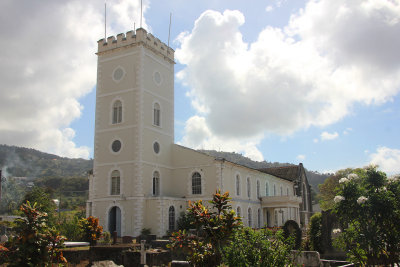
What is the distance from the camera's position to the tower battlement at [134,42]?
3553 centimetres

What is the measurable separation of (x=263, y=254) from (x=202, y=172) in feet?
81.1

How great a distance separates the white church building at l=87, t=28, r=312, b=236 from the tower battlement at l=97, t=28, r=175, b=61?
87 millimetres

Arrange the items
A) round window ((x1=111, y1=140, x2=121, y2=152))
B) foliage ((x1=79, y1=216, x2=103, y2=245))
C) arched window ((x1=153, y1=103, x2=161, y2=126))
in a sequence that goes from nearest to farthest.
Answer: foliage ((x1=79, y1=216, x2=103, y2=245)) → round window ((x1=111, y1=140, x2=121, y2=152)) → arched window ((x1=153, y1=103, x2=161, y2=126))

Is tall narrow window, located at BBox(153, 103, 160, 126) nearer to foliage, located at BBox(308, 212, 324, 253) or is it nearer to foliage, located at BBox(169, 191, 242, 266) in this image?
foliage, located at BBox(308, 212, 324, 253)

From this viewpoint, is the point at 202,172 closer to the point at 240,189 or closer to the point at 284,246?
the point at 240,189

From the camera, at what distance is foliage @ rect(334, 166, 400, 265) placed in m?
14.8

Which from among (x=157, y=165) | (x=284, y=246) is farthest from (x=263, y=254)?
(x=157, y=165)

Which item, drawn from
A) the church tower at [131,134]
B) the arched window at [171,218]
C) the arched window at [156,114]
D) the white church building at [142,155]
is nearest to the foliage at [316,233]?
the white church building at [142,155]

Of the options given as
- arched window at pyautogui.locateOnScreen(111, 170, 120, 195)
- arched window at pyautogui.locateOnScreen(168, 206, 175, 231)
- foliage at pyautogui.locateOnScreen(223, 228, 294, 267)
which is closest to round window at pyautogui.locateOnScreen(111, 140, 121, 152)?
arched window at pyautogui.locateOnScreen(111, 170, 120, 195)

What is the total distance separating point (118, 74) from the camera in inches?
1422

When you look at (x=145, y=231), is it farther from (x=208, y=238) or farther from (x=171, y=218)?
(x=208, y=238)

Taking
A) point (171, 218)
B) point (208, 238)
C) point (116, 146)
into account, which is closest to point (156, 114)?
point (116, 146)

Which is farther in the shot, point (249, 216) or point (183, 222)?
point (249, 216)

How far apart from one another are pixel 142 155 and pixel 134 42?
33.5 feet
